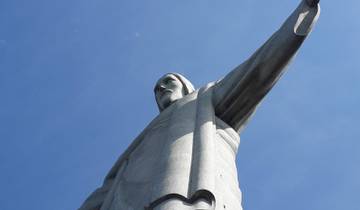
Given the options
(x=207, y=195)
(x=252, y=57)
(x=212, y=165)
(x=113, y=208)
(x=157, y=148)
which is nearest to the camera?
(x=207, y=195)

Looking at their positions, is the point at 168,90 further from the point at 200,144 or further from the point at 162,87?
the point at 200,144

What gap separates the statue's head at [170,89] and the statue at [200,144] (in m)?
0.03

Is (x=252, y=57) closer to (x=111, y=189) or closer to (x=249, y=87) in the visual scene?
(x=249, y=87)

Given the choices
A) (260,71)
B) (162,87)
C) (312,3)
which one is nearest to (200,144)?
(260,71)

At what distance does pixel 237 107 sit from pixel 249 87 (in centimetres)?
38

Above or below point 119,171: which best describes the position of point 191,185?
below

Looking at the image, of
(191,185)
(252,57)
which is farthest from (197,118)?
(191,185)

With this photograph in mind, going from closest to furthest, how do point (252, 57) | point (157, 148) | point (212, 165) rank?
point (212, 165), point (157, 148), point (252, 57)

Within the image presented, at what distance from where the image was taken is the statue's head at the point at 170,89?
11.8m

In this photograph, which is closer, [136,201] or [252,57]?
[136,201]

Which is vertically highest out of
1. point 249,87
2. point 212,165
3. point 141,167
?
point 249,87

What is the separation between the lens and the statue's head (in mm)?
11844

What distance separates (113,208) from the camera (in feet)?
29.8

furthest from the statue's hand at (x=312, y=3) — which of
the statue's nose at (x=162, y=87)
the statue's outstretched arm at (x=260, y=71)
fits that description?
the statue's nose at (x=162, y=87)
